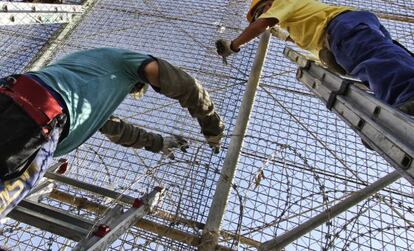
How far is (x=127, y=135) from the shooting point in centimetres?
234

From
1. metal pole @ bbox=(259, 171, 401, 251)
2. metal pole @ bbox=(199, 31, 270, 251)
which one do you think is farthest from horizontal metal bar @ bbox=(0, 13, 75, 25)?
metal pole @ bbox=(259, 171, 401, 251)

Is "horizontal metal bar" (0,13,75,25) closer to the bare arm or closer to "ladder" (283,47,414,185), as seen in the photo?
the bare arm

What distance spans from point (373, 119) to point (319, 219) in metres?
0.97

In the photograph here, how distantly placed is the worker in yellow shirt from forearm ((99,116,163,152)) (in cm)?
68

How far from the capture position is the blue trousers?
1297 mm

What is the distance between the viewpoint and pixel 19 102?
1214 mm

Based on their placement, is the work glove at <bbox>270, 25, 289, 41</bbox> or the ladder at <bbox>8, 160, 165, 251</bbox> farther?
the work glove at <bbox>270, 25, 289, 41</bbox>

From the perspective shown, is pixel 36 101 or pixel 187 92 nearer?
pixel 36 101

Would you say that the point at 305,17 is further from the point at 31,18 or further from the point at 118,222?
the point at 31,18

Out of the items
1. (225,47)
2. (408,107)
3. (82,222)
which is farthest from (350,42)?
(82,222)

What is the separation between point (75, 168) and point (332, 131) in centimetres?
223

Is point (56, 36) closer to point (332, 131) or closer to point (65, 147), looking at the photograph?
point (332, 131)

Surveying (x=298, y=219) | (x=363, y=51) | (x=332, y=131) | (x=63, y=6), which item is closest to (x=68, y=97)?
(x=363, y=51)

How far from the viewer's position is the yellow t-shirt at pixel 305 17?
6.61 ft
